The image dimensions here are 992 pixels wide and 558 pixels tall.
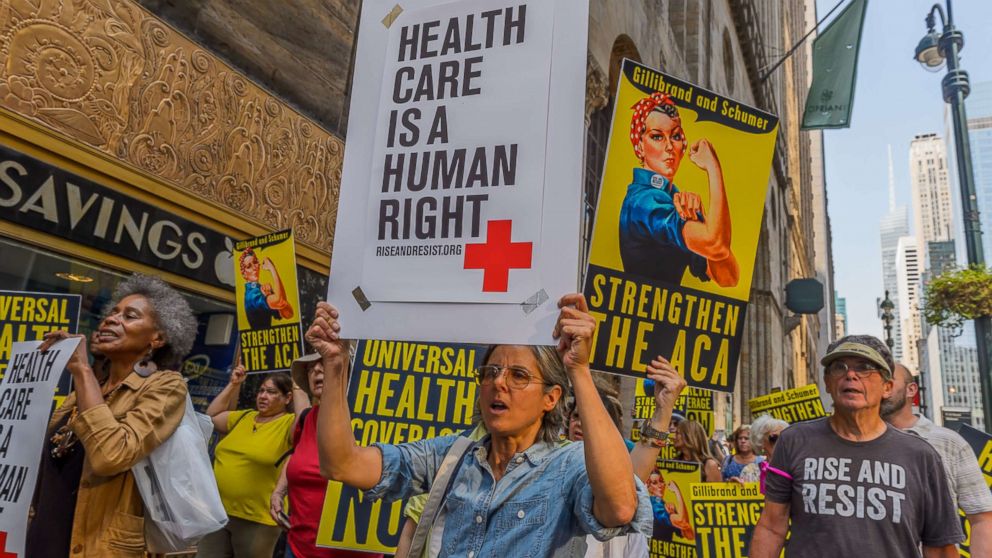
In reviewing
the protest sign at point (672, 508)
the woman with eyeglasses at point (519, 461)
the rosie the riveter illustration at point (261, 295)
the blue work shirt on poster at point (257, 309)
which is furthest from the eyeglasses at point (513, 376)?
the protest sign at point (672, 508)

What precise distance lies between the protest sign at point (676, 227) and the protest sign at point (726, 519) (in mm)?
1989

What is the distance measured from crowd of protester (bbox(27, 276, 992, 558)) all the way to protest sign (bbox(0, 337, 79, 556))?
0.06m

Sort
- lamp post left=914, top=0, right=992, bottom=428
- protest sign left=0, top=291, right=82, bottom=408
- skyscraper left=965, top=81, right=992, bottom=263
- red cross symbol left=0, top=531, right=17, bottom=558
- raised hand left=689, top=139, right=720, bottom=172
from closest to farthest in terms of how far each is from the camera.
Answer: red cross symbol left=0, top=531, right=17, bottom=558, raised hand left=689, top=139, right=720, bottom=172, protest sign left=0, top=291, right=82, bottom=408, lamp post left=914, top=0, right=992, bottom=428, skyscraper left=965, top=81, right=992, bottom=263

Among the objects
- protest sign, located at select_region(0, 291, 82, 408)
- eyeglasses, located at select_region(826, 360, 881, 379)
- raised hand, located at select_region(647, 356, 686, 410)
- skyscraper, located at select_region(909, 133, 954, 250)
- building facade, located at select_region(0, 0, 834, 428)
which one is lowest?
raised hand, located at select_region(647, 356, 686, 410)

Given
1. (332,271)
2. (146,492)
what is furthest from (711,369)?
(146,492)

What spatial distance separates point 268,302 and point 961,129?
454 inches

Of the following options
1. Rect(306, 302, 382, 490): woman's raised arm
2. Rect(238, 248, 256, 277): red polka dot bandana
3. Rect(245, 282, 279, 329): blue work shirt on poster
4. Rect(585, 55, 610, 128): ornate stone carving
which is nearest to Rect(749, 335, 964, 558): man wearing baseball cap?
Rect(306, 302, 382, 490): woman's raised arm

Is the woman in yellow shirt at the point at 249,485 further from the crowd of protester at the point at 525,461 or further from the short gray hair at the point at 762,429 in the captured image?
the short gray hair at the point at 762,429

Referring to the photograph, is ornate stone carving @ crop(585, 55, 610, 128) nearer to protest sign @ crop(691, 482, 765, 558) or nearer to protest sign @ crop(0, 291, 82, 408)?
protest sign @ crop(691, 482, 765, 558)

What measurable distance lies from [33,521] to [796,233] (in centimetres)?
5236

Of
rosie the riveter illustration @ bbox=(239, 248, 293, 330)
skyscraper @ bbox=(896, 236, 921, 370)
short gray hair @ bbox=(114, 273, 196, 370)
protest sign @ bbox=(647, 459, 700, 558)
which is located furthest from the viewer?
skyscraper @ bbox=(896, 236, 921, 370)

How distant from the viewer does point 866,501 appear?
298 centimetres

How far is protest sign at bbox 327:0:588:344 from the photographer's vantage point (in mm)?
2324

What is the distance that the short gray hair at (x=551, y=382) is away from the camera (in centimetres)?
230
